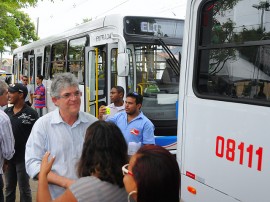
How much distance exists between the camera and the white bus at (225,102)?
8.29ft

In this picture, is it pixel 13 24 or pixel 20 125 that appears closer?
pixel 20 125

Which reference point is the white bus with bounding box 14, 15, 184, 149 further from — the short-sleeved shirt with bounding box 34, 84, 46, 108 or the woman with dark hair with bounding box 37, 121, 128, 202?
the short-sleeved shirt with bounding box 34, 84, 46, 108

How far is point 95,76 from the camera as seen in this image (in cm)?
718

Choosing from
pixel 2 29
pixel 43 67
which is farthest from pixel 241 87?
pixel 2 29

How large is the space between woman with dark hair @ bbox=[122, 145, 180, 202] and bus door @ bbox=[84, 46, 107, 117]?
200 inches

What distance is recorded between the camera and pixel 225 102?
9.30 ft

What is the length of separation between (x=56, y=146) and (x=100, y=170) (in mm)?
811

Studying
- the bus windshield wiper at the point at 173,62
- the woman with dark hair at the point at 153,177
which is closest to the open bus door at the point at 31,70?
the bus windshield wiper at the point at 173,62

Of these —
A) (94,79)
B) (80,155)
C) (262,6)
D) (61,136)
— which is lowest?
(80,155)

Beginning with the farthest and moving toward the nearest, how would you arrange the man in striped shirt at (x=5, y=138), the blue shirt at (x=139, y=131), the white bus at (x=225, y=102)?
the blue shirt at (x=139, y=131) → the man in striped shirt at (x=5, y=138) → the white bus at (x=225, y=102)

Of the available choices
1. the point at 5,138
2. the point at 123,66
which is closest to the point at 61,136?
the point at 5,138

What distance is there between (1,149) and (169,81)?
11.2 feet

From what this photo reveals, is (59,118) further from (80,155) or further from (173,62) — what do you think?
(173,62)

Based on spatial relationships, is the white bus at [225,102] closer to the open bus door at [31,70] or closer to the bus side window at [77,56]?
the bus side window at [77,56]
